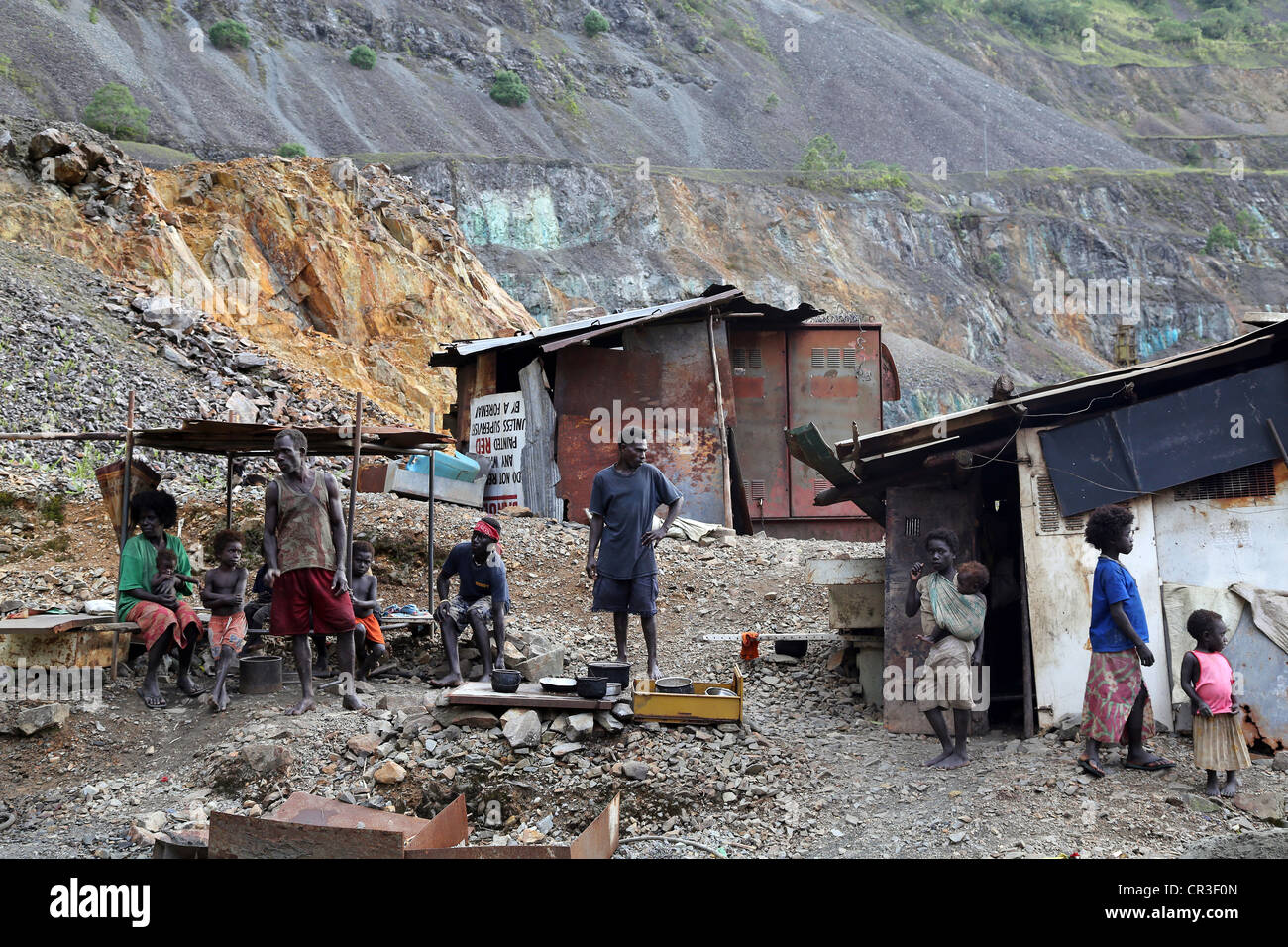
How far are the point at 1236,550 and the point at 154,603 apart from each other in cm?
678

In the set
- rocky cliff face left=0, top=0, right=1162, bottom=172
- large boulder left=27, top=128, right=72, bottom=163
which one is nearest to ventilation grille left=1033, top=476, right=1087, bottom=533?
large boulder left=27, top=128, right=72, bottom=163

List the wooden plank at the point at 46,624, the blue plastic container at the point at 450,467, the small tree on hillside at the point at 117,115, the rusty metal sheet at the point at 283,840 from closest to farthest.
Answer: the rusty metal sheet at the point at 283,840, the wooden plank at the point at 46,624, the blue plastic container at the point at 450,467, the small tree on hillside at the point at 117,115

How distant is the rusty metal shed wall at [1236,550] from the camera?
6051 millimetres

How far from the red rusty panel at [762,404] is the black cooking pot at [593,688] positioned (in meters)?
9.26

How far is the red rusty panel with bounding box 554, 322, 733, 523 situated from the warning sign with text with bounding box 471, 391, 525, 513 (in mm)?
683

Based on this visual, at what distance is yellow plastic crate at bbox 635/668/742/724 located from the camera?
622cm

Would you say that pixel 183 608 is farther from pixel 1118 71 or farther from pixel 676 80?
pixel 1118 71

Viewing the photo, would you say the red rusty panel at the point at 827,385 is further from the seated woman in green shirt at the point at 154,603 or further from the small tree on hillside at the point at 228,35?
the small tree on hillside at the point at 228,35

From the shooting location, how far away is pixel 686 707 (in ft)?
20.5

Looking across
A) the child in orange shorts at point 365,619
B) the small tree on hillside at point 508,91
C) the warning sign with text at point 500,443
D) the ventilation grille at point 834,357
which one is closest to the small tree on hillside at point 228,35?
the small tree on hillside at point 508,91

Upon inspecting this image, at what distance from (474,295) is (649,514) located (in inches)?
926

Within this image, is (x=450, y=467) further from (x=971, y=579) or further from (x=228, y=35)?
(x=228, y=35)

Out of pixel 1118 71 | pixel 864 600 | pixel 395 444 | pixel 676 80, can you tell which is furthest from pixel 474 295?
pixel 1118 71

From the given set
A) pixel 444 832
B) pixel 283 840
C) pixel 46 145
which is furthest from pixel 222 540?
pixel 46 145
